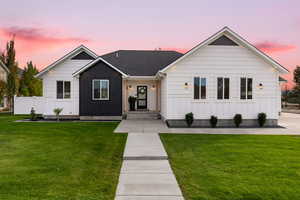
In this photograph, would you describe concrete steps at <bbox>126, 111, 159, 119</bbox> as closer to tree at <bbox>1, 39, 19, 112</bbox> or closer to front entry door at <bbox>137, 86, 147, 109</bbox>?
front entry door at <bbox>137, 86, 147, 109</bbox>

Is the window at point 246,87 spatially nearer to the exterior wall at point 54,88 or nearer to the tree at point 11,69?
the exterior wall at point 54,88

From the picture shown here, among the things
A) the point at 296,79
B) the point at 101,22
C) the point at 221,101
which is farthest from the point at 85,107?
the point at 296,79

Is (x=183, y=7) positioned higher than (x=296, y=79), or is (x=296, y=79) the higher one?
(x=183, y=7)

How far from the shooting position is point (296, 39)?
21.3 m

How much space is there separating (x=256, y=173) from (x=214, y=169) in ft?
3.12

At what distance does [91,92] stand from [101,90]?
0.74 metres

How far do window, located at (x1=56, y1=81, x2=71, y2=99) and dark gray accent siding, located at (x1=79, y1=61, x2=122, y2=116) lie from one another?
5.59ft

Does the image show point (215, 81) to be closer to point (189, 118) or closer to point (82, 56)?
point (189, 118)

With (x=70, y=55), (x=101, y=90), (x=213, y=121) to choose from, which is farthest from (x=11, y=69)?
(x=213, y=121)

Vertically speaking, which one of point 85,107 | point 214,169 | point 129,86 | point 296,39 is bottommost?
point 214,169

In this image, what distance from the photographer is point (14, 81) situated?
27250 millimetres

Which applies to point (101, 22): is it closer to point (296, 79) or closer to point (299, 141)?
point (299, 141)

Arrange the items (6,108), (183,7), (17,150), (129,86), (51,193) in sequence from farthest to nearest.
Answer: (6,108), (129,86), (183,7), (17,150), (51,193)

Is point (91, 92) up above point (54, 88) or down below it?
below
